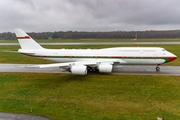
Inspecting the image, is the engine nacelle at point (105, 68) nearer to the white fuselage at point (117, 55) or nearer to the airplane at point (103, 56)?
the airplane at point (103, 56)

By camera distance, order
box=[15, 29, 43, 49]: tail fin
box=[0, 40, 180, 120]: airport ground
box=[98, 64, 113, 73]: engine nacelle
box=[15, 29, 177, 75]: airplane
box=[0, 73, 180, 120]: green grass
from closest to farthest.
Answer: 1. box=[0, 73, 180, 120]: green grass
2. box=[0, 40, 180, 120]: airport ground
3. box=[98, 64, 113, 73]: engine nacelle
4. box=[15, 29, 177, 75]: airplane
5. box=[15, 29, 43, 49]: tail fin

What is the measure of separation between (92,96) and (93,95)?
29 cm

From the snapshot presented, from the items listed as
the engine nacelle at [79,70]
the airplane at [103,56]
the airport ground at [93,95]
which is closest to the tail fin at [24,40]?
the airplane at [103,56]

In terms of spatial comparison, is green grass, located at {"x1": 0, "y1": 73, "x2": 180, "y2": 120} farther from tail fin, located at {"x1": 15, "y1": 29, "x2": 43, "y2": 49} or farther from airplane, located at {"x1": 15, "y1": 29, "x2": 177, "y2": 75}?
tail fin, located at {"x1": 15, "y1": 29, "x2": 43, "y2": 49}

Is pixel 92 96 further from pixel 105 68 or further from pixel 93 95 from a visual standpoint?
pixel 105 68

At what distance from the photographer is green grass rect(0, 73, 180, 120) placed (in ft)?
42.7

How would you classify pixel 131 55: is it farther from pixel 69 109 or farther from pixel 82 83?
pixel 69 109

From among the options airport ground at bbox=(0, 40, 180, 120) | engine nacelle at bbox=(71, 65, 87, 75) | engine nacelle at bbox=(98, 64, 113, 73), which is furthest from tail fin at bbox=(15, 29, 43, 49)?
engine nacelle at bbox=(98, 64, 113, 73)

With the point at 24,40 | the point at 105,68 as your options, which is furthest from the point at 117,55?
the point at 24,40

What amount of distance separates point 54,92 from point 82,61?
31.2ft

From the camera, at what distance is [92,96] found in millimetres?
16547

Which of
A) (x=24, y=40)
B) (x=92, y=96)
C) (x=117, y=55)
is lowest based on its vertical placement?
(x=92, y=96)

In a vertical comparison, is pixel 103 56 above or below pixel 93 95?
above

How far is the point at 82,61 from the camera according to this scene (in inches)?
1037
